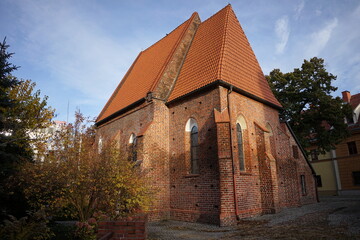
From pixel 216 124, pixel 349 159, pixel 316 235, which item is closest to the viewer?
pixel 316 235

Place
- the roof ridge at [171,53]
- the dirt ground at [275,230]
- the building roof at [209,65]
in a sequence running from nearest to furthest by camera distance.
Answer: the dirt ground at [275,230]
the building roof at [209,65]
the roof ridge at [171,53]

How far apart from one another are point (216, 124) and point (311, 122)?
11.9 meters

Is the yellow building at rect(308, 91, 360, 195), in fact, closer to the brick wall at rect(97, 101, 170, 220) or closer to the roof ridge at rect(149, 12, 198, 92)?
the roof ridge at rect(149, 12, 198, 92)

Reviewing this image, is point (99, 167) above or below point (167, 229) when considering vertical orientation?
above

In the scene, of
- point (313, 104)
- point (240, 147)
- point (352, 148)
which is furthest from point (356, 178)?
point (240, 147)

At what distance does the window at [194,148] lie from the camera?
Result: 1205cm

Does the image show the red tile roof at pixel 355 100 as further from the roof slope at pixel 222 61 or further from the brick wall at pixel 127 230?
the brick wall at pixel 127 230

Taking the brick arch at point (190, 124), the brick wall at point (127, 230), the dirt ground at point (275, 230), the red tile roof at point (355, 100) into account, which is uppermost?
the red tile roof at point (355, 100)

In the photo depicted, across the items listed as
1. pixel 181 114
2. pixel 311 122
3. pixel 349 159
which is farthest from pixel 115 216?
pixel 349 159

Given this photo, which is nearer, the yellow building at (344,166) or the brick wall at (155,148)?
the brick wall at (155,148)

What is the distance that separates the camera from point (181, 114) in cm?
1308

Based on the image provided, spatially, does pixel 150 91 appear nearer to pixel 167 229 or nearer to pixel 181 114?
pixel 181 114

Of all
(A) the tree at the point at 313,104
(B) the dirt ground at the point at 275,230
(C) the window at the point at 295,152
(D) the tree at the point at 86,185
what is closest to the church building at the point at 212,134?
(C) the window at the point at 295,152

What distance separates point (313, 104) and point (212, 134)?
11.8m
